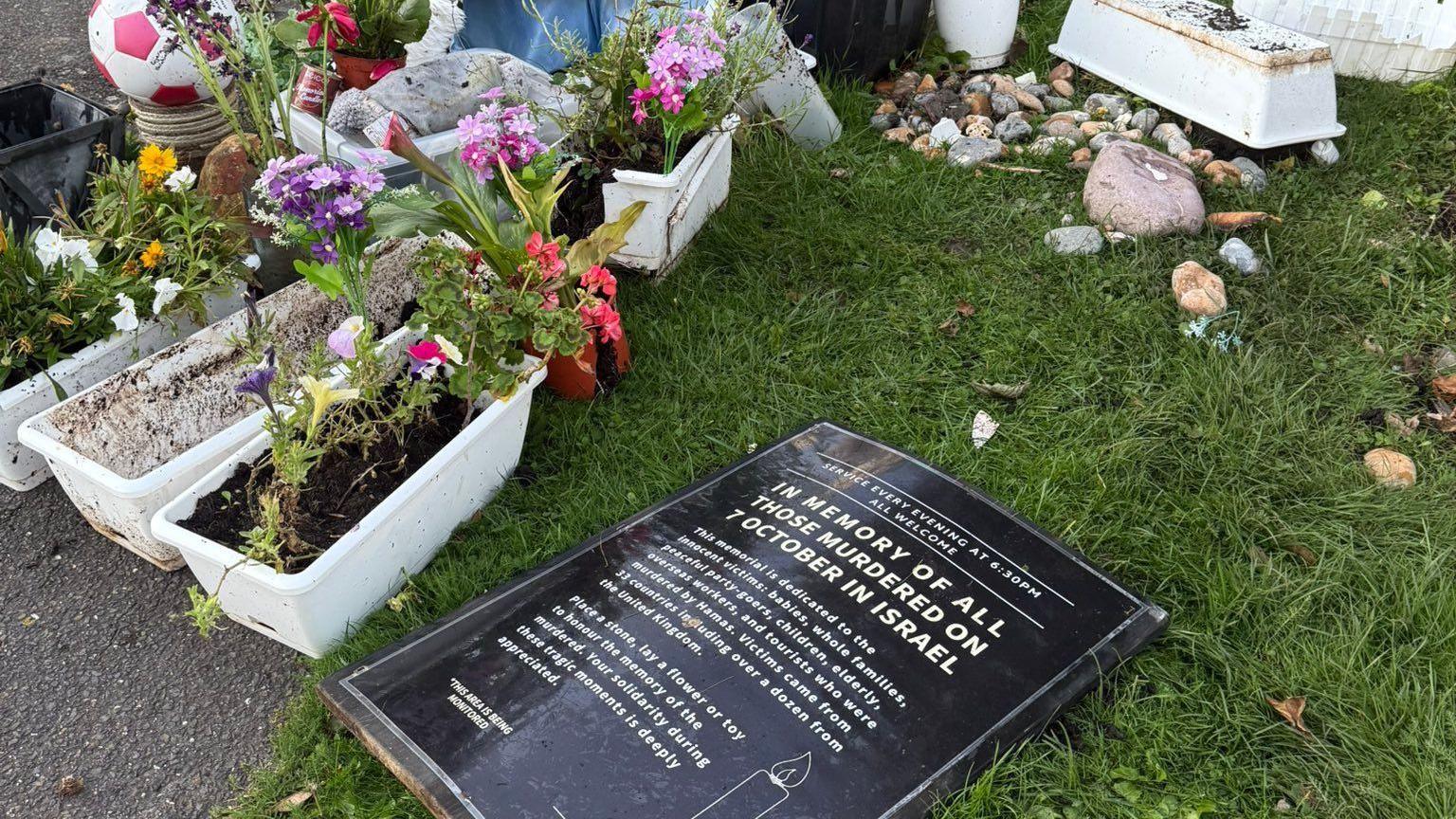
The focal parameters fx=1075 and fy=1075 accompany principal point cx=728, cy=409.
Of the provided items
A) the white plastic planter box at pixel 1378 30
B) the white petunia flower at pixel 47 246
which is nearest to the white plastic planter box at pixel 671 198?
the white petunia flower at pixel 47 246

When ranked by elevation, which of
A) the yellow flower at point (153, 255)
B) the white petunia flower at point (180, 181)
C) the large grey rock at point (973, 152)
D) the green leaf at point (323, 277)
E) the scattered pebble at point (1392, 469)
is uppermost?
the green leaf at point (323, 277)

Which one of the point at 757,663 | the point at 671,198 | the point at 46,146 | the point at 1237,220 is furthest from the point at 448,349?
the point at 1237,220

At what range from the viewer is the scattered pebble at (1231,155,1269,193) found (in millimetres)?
3534

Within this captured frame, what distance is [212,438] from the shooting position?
2322 mm

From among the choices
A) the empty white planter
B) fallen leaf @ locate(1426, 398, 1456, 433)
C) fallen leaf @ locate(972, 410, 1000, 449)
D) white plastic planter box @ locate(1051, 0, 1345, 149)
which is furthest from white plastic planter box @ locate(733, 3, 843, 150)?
fallen leaf @ locate(1426, 398, 1456, 433)

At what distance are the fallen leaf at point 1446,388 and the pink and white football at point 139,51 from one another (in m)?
3.47

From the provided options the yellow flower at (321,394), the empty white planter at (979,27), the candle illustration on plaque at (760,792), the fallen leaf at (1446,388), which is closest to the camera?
the candle illustration on plaque at (760,792)

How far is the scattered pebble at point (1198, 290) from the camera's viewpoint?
9.82 feet

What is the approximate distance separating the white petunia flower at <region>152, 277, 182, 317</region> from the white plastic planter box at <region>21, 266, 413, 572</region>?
0.13m

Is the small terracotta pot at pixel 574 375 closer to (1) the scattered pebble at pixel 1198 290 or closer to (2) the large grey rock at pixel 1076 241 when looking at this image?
(2) the large grey rock at pixel 1076 241

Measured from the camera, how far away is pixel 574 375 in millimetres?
2799

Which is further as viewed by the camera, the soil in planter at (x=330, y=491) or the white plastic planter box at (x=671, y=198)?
the white plastic planter box at (x=671, y=198)

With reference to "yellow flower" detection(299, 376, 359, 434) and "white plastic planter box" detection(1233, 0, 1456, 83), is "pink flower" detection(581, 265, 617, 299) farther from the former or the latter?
"white plastic planter box" detection(1233, 0, 1456, 83)

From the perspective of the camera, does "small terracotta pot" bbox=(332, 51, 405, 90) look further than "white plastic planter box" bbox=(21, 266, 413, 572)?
Yes
